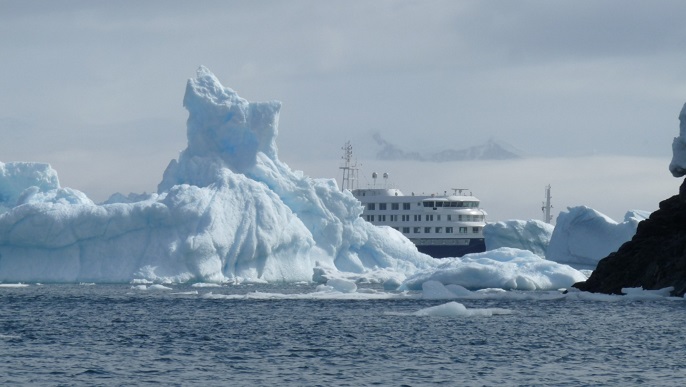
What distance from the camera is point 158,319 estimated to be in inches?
1272

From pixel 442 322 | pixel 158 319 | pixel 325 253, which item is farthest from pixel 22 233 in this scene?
pixel 442 322

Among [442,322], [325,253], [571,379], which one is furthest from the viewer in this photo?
[325,253]

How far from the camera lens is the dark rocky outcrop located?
41.2 meters

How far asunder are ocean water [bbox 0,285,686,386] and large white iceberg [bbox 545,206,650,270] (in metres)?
20.3

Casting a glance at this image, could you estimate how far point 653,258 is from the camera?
42.7 metres

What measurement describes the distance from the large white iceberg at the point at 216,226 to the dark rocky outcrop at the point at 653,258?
15.0ft

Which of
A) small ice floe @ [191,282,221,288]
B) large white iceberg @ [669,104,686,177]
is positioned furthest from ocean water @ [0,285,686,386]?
small ice floe @ [191,282,221,288]

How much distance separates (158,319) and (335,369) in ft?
40.8

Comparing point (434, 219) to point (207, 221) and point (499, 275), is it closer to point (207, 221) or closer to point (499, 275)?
point (207, 221)

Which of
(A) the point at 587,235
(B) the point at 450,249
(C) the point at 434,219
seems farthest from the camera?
(C) the point at 434,219

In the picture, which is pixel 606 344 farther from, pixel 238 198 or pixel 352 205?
pixel 352 205

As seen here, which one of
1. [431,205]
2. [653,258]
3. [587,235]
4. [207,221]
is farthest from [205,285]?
[431,205]

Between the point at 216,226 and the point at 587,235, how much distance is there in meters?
21.0

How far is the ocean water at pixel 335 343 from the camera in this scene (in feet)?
65.5
